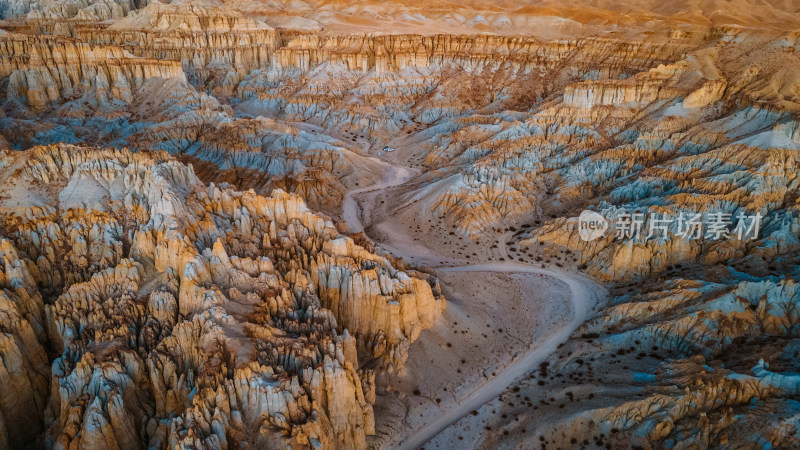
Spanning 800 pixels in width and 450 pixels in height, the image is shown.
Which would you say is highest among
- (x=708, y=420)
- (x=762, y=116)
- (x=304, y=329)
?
(x=762, y=116)

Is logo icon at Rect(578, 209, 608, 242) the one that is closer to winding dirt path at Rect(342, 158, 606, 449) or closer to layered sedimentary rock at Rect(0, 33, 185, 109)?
winding dirt path at Rect(342, 158, 606, 449)

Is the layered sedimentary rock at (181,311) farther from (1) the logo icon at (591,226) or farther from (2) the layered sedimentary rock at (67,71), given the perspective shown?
(2) the layered sedimentary rock at (67,71)

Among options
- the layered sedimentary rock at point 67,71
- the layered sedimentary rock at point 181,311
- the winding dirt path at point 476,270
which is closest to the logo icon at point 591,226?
the winding dirt path at point 476,270

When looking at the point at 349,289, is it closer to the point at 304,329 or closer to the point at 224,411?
the point at 304,329


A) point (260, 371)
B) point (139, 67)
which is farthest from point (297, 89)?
point (260, 371)

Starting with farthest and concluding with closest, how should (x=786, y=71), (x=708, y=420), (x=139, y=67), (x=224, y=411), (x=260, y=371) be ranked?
1. (x=139, y=67)
2. (x=786, y=71)
3. (x=708, y=420)
4. (x=260, y=371)
5. (x=224, y=411)

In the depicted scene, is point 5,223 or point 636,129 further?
point 636,129
